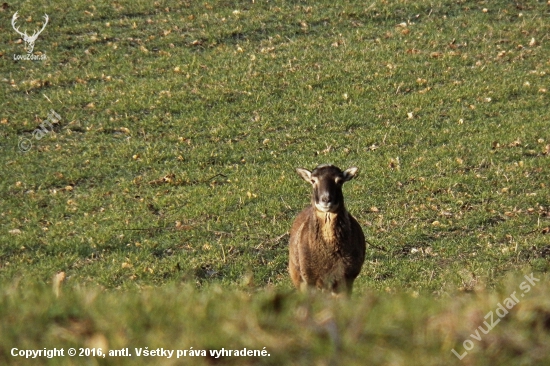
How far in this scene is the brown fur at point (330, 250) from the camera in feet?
32.0

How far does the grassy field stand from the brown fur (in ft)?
3.49

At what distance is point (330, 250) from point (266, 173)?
5.93m

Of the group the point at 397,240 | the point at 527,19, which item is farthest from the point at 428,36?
the point at 397,240

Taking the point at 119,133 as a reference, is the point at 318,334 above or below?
below

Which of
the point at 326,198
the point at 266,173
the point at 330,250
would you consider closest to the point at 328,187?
the point at 326,198

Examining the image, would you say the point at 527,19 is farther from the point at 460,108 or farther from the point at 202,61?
the point at 202,61

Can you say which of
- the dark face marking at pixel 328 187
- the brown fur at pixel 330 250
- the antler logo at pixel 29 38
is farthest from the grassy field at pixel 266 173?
the dark face marking at pixel 328 187

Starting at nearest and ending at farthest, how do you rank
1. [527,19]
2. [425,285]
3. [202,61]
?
[425,285]
[202,61]
[527,19]

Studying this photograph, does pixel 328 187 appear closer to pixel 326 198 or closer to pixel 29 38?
pixel 326 198

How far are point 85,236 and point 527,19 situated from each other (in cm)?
1505

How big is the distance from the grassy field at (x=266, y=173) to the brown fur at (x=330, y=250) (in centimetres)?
106

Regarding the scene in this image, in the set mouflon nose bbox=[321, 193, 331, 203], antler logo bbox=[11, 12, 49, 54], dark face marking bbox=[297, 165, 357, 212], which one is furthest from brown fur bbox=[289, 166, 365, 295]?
antler logo bbox=[11, 12, 49, 54]

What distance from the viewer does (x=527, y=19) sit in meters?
23.1

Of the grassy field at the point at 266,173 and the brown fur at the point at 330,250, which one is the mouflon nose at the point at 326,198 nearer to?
the brown fur at the point at 330,250
